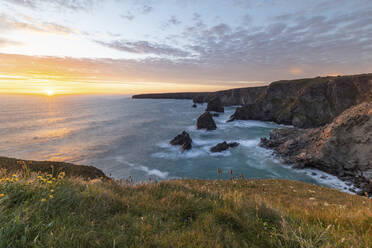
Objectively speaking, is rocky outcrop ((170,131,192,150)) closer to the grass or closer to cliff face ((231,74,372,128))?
the grass

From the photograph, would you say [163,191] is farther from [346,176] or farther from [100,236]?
[346,176]

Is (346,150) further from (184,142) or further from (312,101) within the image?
(312,101)

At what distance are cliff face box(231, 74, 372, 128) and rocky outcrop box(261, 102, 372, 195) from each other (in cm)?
3085

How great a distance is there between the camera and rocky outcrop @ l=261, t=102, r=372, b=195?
18.6m

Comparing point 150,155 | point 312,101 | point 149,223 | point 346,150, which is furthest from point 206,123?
point 149,223

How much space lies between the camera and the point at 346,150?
20656mm

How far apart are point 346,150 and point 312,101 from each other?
41.1m

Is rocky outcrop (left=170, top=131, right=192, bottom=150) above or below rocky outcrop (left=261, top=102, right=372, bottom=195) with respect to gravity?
below

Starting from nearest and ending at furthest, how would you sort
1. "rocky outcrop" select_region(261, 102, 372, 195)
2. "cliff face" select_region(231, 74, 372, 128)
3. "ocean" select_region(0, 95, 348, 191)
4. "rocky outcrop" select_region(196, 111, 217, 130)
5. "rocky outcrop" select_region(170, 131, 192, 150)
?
1. "rocky outcrop" select_region(261, 102, 372, 195)
2. "ocean" select_region(0, 95, 348, 191)
3. "rocky outcrop" select_region(170, 131, 192, 150)
4. "cliff face" select_region(231, 74, 372, 128)
5. "rocky outcrop" select_region(196, 111, 217, 130)

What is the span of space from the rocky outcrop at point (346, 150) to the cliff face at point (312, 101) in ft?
101

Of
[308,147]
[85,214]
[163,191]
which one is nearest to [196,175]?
[308,147]

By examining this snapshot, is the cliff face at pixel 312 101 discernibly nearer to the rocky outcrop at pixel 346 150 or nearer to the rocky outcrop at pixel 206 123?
the rocky outcrop at pixel 206 123

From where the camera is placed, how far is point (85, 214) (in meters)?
3.05

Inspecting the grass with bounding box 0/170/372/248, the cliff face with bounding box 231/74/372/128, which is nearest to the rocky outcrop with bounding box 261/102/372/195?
the grass with bounding box 0/170/372/248
